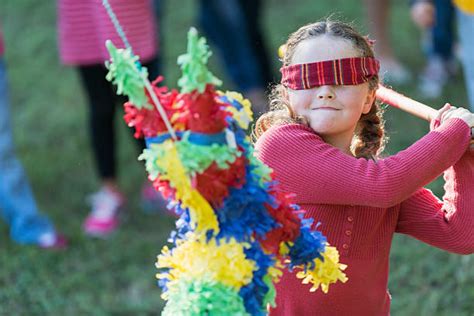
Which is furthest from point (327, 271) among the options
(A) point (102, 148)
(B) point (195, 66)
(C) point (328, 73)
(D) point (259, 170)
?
(A) point (102, 148)

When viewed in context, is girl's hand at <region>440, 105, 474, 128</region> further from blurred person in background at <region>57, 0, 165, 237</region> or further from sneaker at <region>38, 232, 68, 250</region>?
sneaker at <region>38, 232, 68, 250</region>

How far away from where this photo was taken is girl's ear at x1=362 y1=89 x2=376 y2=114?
6.59 feet

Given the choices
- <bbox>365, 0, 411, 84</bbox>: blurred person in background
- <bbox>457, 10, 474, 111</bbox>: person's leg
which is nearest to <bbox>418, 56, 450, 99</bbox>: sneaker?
<bbox>365, 0, 411, 84</bbox>: blurred person in background

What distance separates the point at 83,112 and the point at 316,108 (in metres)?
3.99

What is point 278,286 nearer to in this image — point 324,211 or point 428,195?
point 324,211

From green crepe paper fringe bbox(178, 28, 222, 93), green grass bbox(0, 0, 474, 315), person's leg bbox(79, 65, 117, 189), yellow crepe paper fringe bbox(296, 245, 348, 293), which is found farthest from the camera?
person's leg bbox(79, 65, 117, 189)

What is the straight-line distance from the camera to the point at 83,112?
5.74m

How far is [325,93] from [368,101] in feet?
0.58

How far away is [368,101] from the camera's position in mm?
2027

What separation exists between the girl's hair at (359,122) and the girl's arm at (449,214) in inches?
6.0

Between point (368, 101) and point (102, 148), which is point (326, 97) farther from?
point (102, 148)

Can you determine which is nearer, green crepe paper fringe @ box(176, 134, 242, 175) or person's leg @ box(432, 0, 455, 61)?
green crepe paper fringe @ box(176, 134, 242, 175)

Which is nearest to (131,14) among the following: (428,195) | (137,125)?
(428,195)

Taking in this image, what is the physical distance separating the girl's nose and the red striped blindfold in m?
0.01
